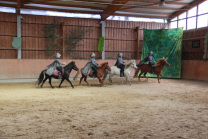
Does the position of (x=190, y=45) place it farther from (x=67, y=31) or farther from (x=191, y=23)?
(x=67, y=31)

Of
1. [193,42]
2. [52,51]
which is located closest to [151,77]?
[193,42]

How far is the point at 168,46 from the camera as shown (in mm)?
13805

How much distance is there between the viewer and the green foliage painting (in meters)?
13.5

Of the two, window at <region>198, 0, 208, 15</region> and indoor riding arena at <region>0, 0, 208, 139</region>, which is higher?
window at <region>198, 0, 208, 15</region>

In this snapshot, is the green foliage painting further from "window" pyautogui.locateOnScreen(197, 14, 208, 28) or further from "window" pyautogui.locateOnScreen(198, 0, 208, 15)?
"window" pyautogui.locateOnScreen(198, 0, 208, 15)

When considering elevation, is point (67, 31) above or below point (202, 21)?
below

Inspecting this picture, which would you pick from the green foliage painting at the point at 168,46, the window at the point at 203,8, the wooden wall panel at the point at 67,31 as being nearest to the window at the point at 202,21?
the window at the point at 203,8

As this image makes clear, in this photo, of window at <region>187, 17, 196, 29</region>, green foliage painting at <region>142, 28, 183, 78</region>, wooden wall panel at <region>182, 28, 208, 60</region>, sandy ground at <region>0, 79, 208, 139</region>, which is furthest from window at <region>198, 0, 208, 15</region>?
sandy ground at <region>0, 79, 208, 139</region>

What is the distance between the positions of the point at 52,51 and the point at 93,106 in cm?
999

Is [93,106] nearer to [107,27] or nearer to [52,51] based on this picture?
[52,51]

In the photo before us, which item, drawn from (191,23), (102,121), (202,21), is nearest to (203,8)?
(202,21)

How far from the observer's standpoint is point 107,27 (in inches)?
608

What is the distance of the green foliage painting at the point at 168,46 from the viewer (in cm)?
1350

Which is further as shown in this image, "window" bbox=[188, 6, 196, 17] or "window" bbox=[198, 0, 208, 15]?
"window" bbox=[188, 6, 196, 17]
